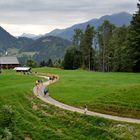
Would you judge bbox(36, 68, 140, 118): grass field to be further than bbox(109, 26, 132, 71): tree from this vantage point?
No

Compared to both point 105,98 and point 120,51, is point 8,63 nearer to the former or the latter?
point 120,51

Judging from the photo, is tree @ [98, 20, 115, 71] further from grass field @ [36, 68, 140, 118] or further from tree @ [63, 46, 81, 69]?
grass field @ [36, 68, 140, 118]

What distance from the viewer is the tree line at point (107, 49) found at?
117 metres

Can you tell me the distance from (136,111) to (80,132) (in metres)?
11.9

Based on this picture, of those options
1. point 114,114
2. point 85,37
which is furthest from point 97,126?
point 85,37

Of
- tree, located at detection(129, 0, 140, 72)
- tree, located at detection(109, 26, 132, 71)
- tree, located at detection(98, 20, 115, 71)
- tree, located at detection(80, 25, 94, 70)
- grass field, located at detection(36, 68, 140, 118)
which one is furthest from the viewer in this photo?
tree, located at detection(80, 25, 94, 70)

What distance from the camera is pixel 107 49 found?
483 ft

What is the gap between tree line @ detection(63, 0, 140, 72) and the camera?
117 meters

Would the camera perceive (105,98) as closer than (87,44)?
Yes

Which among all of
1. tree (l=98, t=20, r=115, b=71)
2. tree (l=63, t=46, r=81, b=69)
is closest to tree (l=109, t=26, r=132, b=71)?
tree (l=98, t=20, r=115, b=71)

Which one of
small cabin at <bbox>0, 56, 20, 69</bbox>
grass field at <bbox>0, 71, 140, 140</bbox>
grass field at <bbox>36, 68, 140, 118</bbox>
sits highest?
small cabin at <bbox>0, 56, 20, 69</bbox>

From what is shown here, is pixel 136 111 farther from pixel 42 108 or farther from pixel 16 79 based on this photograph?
pixel 16 79

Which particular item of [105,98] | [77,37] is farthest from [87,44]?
[105,98]

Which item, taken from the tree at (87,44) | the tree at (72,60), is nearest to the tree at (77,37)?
the tree at (72,60)
